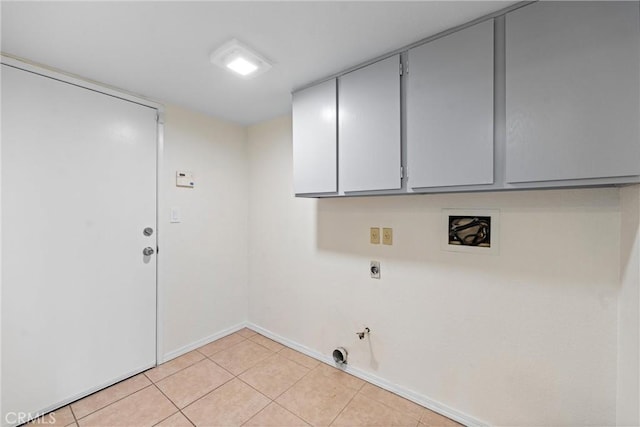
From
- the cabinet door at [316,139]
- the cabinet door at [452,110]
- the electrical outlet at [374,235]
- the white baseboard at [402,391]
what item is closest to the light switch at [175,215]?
the cabinet door at [316,139]

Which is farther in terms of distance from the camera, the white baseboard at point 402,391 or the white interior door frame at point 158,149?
the white interior door frame at point 158,149

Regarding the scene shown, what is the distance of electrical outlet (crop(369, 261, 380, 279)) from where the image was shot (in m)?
1.93

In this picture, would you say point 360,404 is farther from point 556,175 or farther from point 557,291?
point 556,175

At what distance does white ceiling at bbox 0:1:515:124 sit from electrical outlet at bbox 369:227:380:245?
1.16 m

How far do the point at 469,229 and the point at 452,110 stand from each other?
0.71 meters

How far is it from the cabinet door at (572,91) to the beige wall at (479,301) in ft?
1.01

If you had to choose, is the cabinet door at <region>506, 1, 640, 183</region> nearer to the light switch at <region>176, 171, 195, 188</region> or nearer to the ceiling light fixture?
the ceiling light fixture

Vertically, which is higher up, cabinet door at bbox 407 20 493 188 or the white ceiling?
the white ceiling

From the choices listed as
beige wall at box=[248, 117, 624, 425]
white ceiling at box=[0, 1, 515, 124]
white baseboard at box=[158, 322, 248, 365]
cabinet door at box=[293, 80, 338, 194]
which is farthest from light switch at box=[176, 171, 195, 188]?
white baseboard at box=[158, 322, 248, 365]

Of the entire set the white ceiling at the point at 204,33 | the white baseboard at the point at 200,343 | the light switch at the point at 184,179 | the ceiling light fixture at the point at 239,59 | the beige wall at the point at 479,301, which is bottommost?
the white baseboard at the point at 200,343

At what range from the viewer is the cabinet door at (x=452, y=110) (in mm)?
1257

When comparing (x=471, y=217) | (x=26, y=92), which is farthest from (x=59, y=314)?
(x=471, y=217)

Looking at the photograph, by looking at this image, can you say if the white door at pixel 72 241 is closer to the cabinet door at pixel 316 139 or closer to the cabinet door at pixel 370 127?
the cabinet door at pixel 316 139

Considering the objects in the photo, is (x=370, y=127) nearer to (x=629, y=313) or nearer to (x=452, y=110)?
(x=452, y=110)
